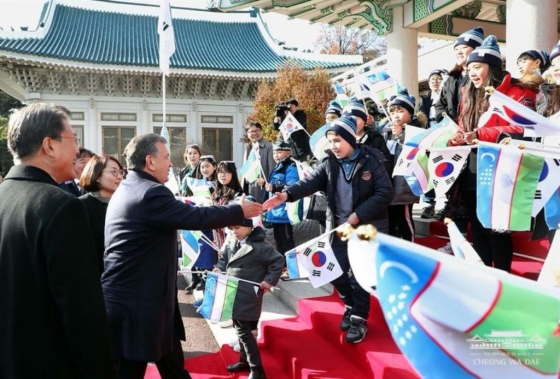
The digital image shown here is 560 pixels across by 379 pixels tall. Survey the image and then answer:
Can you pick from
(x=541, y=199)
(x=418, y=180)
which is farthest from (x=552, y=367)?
(x=418, y=180)

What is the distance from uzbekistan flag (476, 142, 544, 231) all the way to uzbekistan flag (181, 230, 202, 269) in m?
2.92

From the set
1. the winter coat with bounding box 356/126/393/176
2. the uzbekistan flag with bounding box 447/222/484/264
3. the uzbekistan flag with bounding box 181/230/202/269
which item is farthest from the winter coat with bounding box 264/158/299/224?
the uzbekistan flag with bounding box 447/222/484/264

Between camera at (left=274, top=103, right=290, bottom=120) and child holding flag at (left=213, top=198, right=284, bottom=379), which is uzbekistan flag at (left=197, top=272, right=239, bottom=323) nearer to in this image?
child holding flag at (left=213, top=198, right=284, bottom=379)

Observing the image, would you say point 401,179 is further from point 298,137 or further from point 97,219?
point 97,219

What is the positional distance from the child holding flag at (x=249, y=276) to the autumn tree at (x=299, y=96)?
392 inches

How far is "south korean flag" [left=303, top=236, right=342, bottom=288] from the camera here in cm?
334

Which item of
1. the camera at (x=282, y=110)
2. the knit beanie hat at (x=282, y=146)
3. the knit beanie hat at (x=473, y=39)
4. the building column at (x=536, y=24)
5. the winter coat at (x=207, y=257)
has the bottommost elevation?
the winter coat at (x=207, y=257)

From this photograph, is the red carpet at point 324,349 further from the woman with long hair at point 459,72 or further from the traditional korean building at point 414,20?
the traditional korean building at point 414,20

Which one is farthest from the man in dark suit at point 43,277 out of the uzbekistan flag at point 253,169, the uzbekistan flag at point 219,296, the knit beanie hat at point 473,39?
the uzbekistan flag at point 253,169

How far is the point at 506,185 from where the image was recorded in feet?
8.10

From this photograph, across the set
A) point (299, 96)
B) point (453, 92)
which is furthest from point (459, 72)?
point (299, 96)

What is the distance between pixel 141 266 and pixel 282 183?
3.07m

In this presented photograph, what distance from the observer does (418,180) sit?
3.70 meters

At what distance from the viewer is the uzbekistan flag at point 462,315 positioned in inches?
47.7
